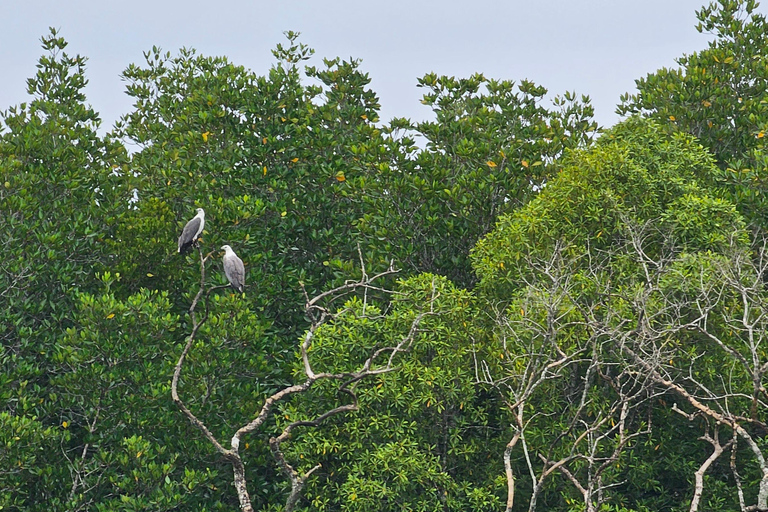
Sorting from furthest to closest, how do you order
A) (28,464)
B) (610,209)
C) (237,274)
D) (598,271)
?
(28,464), (610,209), (598,271), (237,274)

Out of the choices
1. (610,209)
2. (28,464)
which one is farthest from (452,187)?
(28,464)

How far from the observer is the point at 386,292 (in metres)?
16.2

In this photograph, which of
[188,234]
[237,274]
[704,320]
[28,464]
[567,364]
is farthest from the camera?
[28,464]

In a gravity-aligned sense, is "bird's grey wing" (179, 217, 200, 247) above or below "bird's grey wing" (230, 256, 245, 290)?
above

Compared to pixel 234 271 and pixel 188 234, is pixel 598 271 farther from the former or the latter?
pixel 188 234

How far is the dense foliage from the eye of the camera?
1636 centimetres

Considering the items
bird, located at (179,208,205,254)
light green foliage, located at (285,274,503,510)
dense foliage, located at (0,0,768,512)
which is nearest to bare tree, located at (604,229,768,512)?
dense foliage, located at (0,0,768,512)

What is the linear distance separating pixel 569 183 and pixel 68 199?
875 cm

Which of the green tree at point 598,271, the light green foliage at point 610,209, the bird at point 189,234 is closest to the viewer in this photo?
the green tree at point 598,271

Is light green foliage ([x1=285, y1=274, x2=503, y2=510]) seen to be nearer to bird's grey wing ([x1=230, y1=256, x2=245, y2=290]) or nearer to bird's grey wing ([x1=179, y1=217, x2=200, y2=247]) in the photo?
bird's grey wing ([x1=230, y1=256, x2=245, y2=290])

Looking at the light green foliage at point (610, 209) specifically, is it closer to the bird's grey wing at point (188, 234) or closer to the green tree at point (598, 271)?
the green tree at point (598, 271)

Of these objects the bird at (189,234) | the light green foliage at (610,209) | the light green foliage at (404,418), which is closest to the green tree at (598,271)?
the light green foliage at (610,209)

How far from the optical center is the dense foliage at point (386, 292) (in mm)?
16359

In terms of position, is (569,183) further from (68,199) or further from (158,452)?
(68,199)
